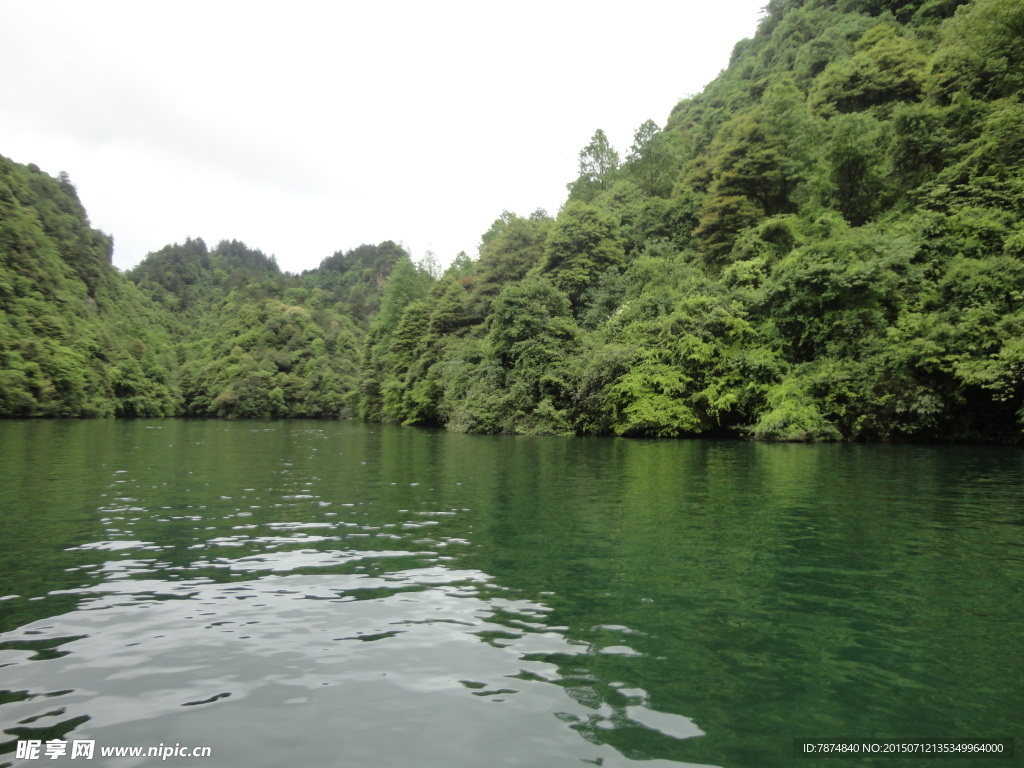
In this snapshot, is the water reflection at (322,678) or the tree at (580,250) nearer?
the water reflection at (322,678)

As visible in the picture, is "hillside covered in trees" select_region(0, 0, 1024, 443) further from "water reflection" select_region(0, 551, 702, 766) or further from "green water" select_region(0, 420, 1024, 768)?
"water reflection" select_region(0, 551, 702, 766)

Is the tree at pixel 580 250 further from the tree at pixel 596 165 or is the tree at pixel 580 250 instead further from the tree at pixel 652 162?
the tree at pixel 596 165

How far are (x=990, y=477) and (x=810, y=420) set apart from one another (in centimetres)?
1657

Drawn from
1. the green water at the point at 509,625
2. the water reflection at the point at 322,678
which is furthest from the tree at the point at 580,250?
the water reflection at the point at 322,678

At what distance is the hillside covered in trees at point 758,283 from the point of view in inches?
1287

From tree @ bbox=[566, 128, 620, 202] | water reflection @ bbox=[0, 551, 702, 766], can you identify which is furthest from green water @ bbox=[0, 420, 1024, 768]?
tree @ bbox=[566, 128, 620, 202]

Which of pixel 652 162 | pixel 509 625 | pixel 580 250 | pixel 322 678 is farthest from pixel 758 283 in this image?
pixel 322 678

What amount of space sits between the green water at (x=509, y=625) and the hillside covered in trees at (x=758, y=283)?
2086 cm

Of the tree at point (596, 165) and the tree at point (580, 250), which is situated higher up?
the tree at point (596, 165)

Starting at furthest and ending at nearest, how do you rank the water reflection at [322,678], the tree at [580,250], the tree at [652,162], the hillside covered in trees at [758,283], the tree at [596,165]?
the tree at [596,165] < the tree at [652,162] < the tree at [580,250] < the hillside covered in trees at [758,283] < the water reflection at [322,678]

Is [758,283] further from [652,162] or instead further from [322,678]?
[322,678]

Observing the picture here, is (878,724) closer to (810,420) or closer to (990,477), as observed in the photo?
(990,477)

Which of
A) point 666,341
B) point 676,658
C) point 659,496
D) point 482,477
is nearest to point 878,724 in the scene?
point 676,658

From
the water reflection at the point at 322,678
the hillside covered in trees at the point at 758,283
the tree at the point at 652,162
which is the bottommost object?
the water reflection at the point at 322,678
